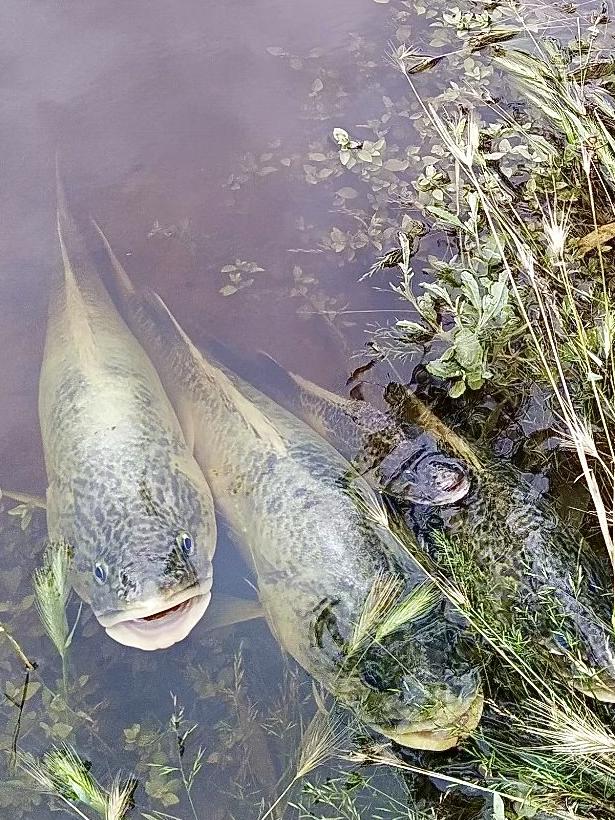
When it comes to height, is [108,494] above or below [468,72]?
below

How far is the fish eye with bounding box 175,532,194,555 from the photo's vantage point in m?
3.05

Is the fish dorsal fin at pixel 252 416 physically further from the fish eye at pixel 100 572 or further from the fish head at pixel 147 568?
the fish eye at pixel 100 572

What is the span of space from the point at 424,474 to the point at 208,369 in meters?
1.25

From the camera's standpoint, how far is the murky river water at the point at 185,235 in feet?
9.75

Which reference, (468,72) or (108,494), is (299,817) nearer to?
(108,494)

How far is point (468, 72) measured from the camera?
4.69m

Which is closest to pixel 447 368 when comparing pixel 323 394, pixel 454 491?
pixel 454 491

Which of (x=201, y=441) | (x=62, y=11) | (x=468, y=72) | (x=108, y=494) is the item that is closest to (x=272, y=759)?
(x=108, y=494)

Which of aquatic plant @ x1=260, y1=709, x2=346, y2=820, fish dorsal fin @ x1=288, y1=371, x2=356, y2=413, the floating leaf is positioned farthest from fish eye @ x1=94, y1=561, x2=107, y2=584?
the floating leaf

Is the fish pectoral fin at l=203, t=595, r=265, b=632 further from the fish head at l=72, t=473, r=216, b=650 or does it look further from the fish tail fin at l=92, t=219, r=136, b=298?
the fish tail fin at l=92, t=219, r=136, b=298

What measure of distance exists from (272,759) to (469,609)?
1.03 meters

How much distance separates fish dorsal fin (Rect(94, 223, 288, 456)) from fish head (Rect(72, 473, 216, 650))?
0.48 meters

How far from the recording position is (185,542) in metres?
3.09

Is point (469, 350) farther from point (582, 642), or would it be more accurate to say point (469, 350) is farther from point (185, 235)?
point (185, 235)
